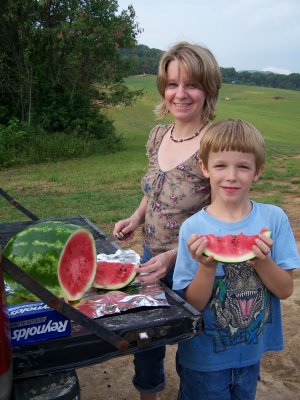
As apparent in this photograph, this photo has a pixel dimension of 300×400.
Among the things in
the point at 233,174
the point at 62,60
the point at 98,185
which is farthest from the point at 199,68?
the point at 62,60

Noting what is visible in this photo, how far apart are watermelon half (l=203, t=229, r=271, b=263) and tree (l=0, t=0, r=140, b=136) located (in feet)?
49.0

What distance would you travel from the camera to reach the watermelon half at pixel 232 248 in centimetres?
181

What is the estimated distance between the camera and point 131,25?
1762 cm

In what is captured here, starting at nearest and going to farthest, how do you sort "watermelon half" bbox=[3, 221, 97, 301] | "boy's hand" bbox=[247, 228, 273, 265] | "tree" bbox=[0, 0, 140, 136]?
"boy's hand" bbox=[247, 228, 273, 265]
"watermelon half" bbox=[3, 221, 97, 301]
"tree" bbox=[0, 0, 140, 136]

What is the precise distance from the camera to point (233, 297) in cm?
208

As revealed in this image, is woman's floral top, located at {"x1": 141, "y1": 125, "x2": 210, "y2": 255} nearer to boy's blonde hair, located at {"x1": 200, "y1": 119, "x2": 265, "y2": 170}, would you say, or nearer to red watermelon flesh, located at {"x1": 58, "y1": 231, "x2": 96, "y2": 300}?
boy's blonde hair, located at {"x1": 200, "y1": 119, "x2": 265, "y2": 170}

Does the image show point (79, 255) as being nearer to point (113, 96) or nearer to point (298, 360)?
point (298, 360)

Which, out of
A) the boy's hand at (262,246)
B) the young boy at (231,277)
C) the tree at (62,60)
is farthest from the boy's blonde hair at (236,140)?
the tree at (62,60)

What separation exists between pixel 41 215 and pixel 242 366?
6.37 metres

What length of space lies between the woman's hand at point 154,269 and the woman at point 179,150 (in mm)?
17

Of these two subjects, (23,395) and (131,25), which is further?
(131,25)

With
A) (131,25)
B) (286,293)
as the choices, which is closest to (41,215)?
(286,293)

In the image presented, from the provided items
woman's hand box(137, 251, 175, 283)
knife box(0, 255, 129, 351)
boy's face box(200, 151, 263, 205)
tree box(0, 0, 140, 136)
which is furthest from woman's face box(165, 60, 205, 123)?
tree box(0, 0, 140, 136)

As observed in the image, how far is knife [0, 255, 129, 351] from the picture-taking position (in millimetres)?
1298
